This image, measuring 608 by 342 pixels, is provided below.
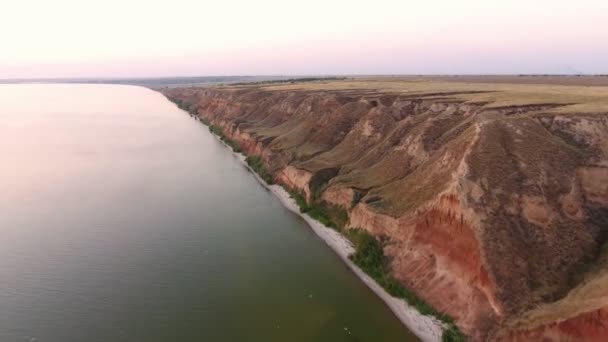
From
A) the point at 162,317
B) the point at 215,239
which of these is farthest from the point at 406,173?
the point at 162,317

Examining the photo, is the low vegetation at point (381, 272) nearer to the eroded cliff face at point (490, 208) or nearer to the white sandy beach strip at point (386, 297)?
the white sandy beach strip at point (386, 297)

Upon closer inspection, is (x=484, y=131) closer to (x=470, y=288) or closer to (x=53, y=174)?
(x=470, y=288)

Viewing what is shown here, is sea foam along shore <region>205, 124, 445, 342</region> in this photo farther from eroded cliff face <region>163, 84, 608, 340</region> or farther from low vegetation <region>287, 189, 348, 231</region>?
eroded cliff face <region>163, 84, 608, 340</region>

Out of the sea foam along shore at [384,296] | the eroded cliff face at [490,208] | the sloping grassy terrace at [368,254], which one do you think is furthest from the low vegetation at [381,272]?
the eroded cliff face at [490,208]

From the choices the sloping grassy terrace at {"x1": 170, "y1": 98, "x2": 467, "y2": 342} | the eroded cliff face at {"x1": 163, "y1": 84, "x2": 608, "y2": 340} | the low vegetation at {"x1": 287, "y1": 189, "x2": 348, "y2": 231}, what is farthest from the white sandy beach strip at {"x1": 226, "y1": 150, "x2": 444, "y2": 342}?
the eroded cliff face at {"x1": 163, "y1": 84, "x2": 608, "y2": 340}

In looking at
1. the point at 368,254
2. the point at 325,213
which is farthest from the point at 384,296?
the point at 325,213
